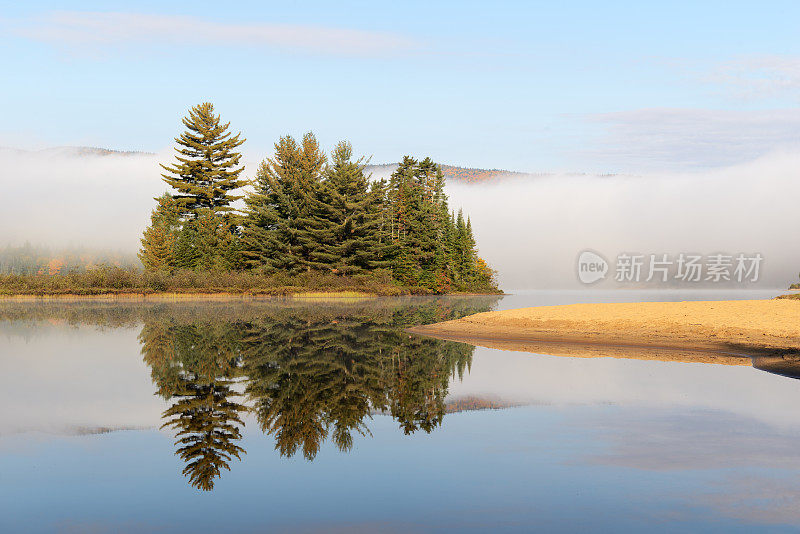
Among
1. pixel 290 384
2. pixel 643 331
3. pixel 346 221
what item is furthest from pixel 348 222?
pixel 290 384

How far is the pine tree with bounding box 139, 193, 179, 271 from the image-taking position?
3137 inches

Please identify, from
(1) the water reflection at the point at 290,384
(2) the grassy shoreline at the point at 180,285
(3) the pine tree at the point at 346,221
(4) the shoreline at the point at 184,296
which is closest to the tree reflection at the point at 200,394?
(1) the water reflection at the point at 290,384

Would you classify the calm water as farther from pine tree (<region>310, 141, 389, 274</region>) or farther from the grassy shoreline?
pine tree (<region>310, 141, 389, 274</region>)

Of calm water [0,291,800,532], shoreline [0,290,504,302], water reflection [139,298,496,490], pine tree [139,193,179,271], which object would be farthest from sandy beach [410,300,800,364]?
pine tree [139,193,179,271]

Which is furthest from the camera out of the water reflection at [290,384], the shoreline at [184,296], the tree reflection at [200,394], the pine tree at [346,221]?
the pine tree at [346,221]

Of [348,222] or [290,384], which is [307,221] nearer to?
[348,222]

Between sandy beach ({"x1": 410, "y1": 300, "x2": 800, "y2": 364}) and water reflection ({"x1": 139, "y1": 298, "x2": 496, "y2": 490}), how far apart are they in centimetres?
318

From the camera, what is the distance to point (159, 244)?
80250mm

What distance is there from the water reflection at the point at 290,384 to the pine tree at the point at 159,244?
5274 cm

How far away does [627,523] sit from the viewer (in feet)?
22.5

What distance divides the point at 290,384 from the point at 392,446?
5706 millimetres

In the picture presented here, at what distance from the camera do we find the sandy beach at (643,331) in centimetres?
2317

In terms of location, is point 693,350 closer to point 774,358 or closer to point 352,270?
point 774,358

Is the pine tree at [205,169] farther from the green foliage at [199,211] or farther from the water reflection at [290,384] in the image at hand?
the water reflection at [290,384]
